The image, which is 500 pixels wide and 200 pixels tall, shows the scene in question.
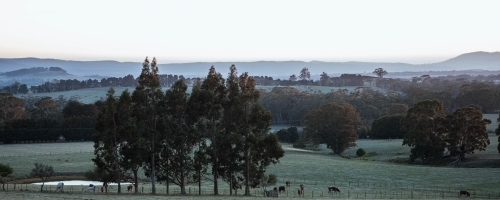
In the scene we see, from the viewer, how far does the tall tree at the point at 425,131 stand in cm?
7750

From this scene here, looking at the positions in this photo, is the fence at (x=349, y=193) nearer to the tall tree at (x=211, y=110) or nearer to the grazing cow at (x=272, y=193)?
the grazing cow at (x=272, y=193)

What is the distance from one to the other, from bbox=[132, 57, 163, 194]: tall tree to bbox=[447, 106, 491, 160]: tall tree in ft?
143

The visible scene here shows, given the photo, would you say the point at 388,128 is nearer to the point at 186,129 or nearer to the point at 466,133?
the point at 466,133

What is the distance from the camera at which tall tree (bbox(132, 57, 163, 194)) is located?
4956 centimetres

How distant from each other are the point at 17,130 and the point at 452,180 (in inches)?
3027

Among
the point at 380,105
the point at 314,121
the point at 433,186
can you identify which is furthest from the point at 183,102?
the point at 380,105

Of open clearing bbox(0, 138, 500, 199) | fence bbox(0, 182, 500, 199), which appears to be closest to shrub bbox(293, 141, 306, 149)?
open clearing bbox(0, 138, 500, 199)

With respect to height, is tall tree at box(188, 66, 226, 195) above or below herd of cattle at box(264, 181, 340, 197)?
above

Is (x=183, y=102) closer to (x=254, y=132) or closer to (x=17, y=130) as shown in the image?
(x=254, y=132)

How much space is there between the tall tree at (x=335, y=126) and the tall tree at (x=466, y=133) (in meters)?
19.3

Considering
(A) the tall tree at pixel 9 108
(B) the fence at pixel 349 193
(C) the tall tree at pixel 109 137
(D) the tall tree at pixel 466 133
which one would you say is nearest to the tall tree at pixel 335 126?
(D) the tall tree at pixel 466 133

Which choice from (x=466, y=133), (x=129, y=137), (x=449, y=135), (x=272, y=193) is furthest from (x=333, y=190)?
(x=466, y=133)

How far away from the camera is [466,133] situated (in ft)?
250

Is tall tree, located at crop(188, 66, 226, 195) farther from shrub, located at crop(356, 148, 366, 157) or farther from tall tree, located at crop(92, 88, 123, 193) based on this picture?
shrub, located at crop(356, 148, 366, 157)
